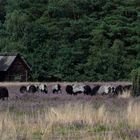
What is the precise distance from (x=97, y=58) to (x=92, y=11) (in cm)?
1264

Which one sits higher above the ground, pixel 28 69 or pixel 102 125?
pixel 102 125

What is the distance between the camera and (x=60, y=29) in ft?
277

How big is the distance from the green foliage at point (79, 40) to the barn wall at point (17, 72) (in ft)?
5.94

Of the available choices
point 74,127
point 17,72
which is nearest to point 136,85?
point 74,127

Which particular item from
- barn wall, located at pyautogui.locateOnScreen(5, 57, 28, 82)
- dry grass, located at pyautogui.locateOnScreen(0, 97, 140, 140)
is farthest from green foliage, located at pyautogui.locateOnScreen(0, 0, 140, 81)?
dry grass, located at pyautogui.locateOnScreen(0, 97, 140, 140)

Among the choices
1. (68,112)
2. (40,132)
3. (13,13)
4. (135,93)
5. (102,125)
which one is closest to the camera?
(40,132)

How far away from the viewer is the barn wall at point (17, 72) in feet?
255

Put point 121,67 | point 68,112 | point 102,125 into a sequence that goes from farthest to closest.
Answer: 1. point 121,67
2. point 68,112
3. point 102,125

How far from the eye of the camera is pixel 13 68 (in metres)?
78.8

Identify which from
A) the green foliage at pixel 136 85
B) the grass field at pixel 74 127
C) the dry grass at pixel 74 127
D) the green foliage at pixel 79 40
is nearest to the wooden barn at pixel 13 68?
the green foliage at pixel 79 40

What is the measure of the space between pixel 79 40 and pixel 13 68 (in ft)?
34.9

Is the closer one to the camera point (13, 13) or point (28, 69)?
point (28, 69)

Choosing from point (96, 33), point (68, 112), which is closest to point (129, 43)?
point (96, 33)

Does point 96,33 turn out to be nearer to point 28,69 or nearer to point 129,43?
point 129,43
